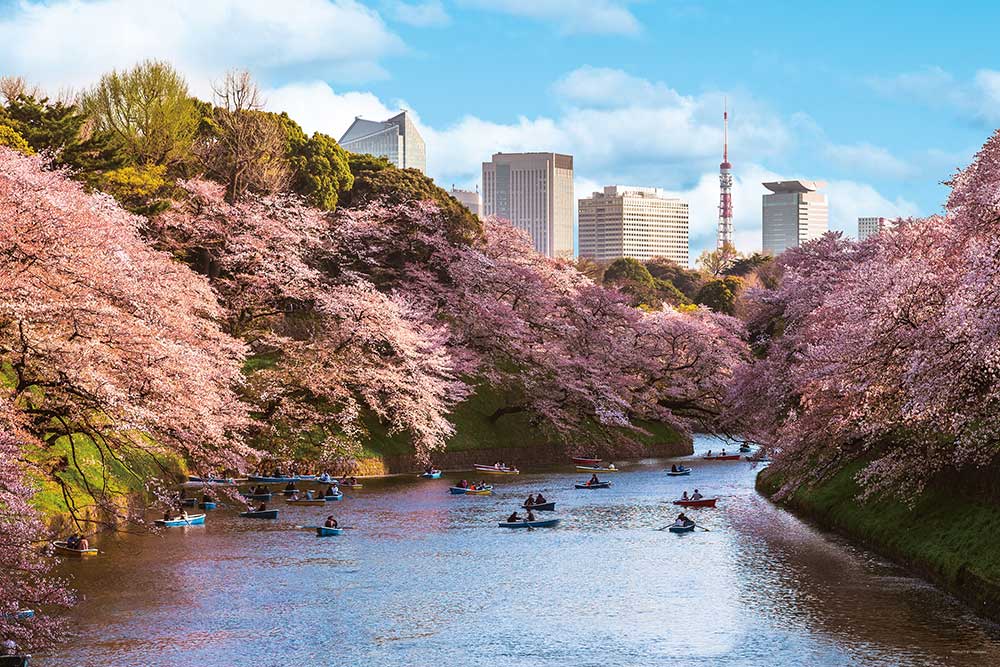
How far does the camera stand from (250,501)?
53594 millimetres

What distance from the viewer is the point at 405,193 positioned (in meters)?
89.0

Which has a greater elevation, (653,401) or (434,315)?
(434,315)

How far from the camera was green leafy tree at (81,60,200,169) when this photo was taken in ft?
268

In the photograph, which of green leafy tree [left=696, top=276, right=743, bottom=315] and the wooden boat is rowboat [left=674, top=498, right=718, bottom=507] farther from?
green leafy tree [left=696, top=276, right=743, bottom=315]

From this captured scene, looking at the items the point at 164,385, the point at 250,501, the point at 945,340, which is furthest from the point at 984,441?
the point at 250,501

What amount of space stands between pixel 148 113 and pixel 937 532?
6370cm

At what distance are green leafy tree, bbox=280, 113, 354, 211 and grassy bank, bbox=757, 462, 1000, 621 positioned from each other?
51561 millimetres

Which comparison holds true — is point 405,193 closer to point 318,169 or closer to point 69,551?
point 318,169

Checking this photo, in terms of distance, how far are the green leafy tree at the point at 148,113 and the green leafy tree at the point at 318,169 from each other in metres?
8.96

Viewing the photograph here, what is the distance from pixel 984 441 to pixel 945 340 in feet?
12.2

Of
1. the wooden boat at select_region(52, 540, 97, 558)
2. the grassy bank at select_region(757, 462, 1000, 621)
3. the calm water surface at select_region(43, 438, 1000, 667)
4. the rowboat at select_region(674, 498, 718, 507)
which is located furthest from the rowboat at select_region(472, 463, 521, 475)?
the wooden boat at select_region(52, 540, 97, 558)

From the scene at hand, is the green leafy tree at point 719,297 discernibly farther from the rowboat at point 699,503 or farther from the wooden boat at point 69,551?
the wooden boat at point 69,551

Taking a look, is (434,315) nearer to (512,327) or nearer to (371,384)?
(512,327)

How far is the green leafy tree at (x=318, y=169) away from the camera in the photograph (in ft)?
296
